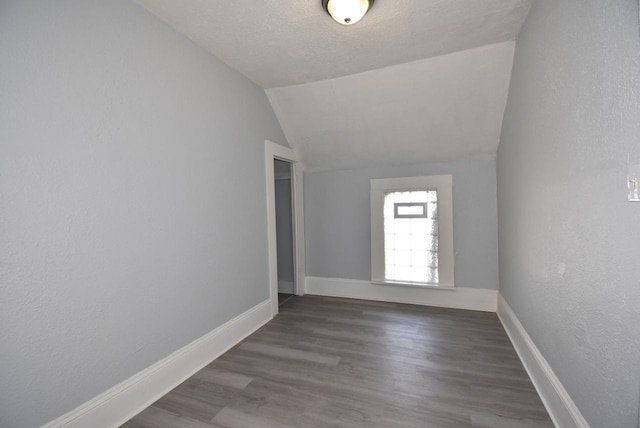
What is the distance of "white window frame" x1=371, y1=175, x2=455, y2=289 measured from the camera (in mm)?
3174

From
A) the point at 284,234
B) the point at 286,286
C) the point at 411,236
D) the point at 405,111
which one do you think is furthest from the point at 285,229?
the point at 405,111

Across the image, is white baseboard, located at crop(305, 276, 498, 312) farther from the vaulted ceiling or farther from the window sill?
the vaulted ceiling

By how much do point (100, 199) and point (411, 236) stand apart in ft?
10.2

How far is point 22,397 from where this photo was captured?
1.17 m

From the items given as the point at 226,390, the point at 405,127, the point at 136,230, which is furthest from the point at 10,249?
the point at 405,127

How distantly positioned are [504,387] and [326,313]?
1.78 metres

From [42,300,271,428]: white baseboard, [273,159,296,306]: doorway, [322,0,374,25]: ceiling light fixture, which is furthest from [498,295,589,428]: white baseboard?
[273,159,296,306]: doorway

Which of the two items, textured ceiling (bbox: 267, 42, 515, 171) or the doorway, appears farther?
the doorway

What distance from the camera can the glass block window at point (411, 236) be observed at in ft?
10.8

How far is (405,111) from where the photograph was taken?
2.78 metres

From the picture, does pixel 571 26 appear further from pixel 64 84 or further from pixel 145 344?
pixel 145 344

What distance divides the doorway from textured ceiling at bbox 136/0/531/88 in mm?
1608

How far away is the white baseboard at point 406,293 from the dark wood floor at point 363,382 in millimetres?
315

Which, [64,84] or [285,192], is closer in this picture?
[64,84]
